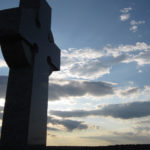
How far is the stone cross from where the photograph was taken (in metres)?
11.1

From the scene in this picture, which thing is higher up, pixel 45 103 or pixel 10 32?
pixel 10 32

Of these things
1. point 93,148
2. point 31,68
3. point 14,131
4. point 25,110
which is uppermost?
point 31,68

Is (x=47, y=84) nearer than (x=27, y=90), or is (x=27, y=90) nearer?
(x=27, y=90)

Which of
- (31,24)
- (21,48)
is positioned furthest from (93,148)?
(31,24)

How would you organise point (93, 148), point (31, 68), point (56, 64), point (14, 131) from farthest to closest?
point (56, 64)
point (31, 68)
point (14, 131)
point (93, 148)

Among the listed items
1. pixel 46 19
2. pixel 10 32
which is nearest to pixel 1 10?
pixel 10 32

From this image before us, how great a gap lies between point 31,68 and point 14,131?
299 cm

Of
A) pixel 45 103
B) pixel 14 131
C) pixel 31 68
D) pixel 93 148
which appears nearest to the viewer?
pixel 93 148

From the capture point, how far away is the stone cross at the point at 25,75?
437 inches

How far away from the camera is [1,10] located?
11664 mm

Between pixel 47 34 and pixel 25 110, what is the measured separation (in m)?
4.68

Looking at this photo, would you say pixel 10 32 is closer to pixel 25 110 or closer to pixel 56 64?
pixel 25 110

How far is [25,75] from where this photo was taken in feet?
39.0

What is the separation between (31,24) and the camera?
12016 millimetres
